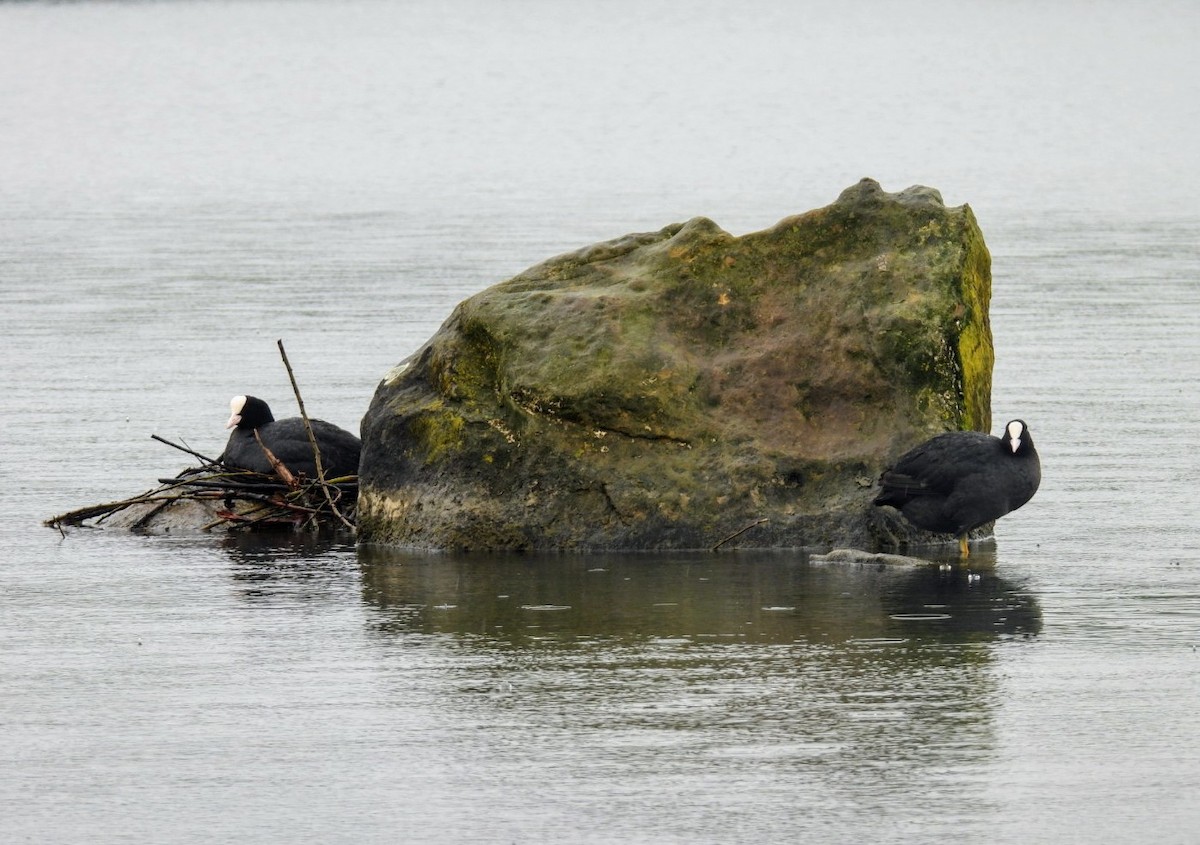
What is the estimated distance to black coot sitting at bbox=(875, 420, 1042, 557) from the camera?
38.1 feet

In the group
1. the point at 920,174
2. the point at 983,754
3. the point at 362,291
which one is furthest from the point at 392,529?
the point at 920,174

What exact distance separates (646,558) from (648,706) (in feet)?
11.1

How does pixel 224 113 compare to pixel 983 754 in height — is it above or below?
above

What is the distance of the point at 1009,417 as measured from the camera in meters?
16.9

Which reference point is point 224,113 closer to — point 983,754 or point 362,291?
point 362,291

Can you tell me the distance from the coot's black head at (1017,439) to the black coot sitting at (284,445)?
3.90 meters

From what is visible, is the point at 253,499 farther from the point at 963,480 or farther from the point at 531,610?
the point at 963,480

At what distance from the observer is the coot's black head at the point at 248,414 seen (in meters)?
13.5

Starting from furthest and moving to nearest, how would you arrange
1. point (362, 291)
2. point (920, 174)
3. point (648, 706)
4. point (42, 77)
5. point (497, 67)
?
1. point (497, 67)
2. point (42, 77)
3. point (920, 174)
4. point (362, 291)
5. point (648, 706)

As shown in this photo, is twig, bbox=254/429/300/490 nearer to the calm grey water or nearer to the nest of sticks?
the nest of sticks

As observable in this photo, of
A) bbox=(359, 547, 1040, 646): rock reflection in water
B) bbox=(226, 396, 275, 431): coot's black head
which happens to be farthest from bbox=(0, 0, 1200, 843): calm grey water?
bbox=(226, 396, 275, 431): coot's black head

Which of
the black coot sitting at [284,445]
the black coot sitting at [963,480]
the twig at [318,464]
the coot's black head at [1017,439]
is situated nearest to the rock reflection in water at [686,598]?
the black coot sitting at [963,480]

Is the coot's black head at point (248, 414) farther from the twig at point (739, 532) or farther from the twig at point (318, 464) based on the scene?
the twig at point (739, 532)

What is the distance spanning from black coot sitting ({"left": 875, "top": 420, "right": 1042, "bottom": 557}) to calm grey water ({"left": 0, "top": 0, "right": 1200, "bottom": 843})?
12.7 inches
